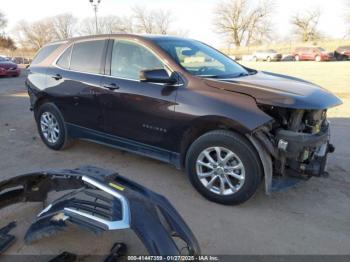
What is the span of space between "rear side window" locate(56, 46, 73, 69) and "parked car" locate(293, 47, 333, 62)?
35.9 metres

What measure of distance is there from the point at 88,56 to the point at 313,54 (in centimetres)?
3750

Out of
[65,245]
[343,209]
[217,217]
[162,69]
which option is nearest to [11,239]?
[65,245]

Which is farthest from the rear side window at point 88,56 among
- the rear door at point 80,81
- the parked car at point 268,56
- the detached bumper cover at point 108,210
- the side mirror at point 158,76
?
the parked car at point 268,56

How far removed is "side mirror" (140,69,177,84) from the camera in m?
3.83

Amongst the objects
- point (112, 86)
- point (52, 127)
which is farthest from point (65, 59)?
point (112, 86)

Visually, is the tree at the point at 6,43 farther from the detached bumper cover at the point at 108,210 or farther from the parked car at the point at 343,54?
the detached bumper cover at the point at 108,210

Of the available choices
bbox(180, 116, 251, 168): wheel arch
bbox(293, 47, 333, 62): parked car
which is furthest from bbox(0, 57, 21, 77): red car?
bbox(293, 47, 333, 62): parked car

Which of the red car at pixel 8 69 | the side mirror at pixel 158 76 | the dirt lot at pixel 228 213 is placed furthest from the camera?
the red car at pixel 8 69

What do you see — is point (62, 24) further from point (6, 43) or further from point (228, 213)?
point (228, 213)

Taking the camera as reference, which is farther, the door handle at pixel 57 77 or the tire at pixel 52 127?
the tire at pixel 52 127

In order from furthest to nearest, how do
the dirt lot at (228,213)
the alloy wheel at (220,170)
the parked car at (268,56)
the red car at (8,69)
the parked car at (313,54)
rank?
1. the parked car at (268,56)
2. the parked car at (313,54)
3. the red car at (8,69)
4. the alloy wheel at (220,170)
5. the dirt lot at (228,213)

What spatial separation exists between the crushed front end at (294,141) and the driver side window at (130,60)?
4.78 ft

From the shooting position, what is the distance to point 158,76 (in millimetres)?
3838

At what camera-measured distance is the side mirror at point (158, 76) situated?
383 centimetres
